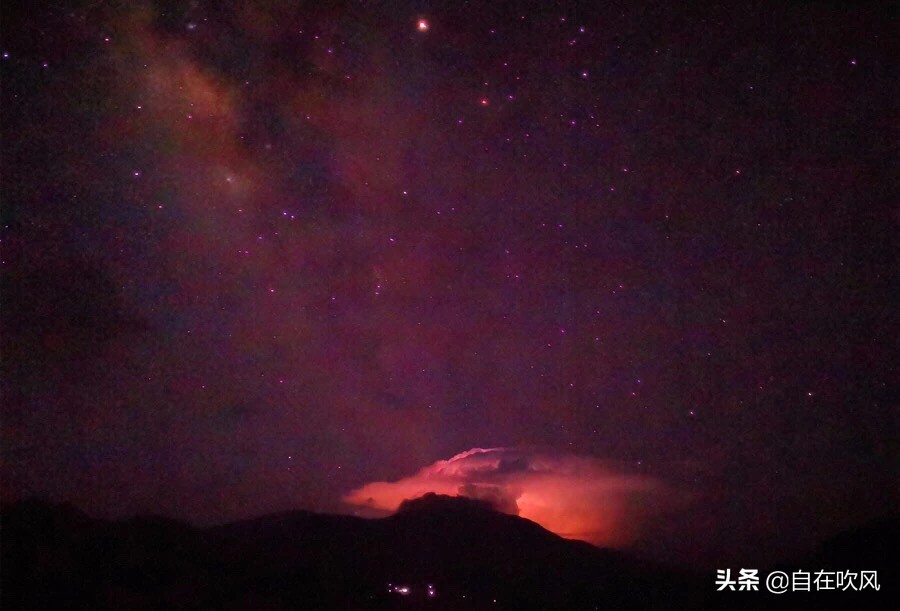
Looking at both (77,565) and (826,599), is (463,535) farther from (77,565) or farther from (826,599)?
(77,565)

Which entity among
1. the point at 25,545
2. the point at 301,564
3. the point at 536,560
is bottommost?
the point at 536,560

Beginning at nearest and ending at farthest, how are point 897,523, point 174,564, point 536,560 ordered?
point 174,564, point 897,523, point 536,560

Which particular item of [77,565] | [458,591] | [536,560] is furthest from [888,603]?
[77,565]

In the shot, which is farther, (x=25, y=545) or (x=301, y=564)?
(x=301, y=564)

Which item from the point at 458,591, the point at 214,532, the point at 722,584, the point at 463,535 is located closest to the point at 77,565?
the point at 214,532

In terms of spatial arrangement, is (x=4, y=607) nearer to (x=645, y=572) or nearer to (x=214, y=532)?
(x=214, y=532)

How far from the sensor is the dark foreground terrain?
8836 mm

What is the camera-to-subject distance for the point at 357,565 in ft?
71.3

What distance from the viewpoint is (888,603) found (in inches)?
734

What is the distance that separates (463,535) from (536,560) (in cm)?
670

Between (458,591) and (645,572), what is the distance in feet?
46.4

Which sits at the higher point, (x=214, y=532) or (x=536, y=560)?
(x=214, y=532)

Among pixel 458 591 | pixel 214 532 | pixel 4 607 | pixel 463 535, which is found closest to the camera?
pixel 4 607

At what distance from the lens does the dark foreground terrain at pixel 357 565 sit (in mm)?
8836
